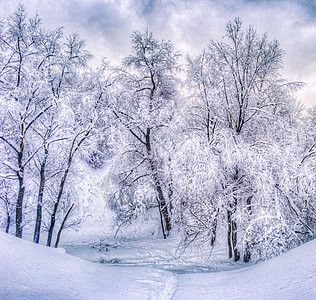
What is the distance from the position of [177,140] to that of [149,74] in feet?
13.8

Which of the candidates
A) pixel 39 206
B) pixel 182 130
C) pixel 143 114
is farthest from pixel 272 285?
pixel 39 206

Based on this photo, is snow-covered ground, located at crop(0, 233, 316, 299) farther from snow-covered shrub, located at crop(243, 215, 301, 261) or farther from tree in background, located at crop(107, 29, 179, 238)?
tree in background, located at crop(107, 29, 179, 238)

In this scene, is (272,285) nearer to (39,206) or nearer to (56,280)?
(56,280)

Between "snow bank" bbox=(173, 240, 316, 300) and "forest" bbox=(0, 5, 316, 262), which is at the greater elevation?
"forest" bbox=(0, 5, 316, 262)

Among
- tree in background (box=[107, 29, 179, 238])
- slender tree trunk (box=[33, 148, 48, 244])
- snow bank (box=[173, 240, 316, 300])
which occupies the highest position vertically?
tree in background (box=[107, 29, 179, 238])

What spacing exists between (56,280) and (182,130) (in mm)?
5815

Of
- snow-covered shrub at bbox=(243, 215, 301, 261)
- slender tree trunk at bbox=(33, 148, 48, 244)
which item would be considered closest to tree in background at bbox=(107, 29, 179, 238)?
slender tree trunk at bbox=(33, 148, 48, 244)

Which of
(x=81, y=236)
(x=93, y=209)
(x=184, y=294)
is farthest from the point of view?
(x=93, y=209)

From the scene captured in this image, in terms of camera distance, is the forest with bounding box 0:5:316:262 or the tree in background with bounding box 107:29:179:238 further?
the tree in background with bounding box 107:29:179:238

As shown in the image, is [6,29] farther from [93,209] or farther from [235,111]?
[93,209]

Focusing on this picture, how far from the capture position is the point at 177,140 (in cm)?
694

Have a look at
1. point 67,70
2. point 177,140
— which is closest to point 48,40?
point 67,70

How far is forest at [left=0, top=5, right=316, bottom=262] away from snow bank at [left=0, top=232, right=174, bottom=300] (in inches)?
112

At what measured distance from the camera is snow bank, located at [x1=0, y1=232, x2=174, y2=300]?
7.04ft
